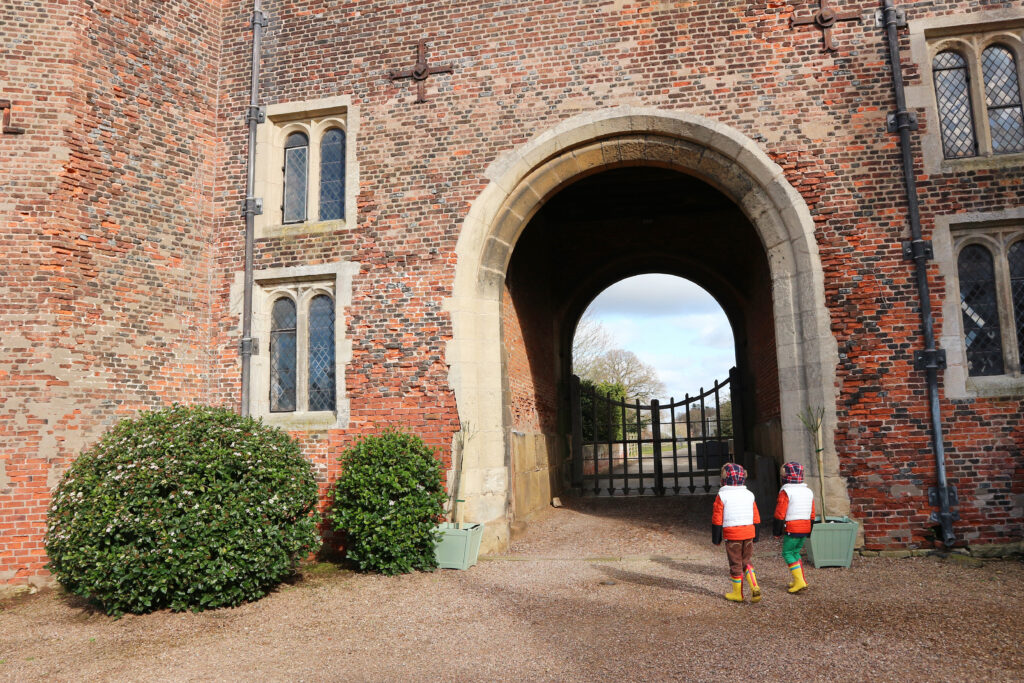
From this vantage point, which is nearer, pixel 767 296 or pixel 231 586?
pixel 231 586

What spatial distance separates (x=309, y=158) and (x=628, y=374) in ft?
92.7

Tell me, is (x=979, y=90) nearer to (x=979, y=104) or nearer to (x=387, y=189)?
(x=979, y=104)

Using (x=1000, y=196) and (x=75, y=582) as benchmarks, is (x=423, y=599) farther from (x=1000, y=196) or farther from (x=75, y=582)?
(x=1000, y=196)

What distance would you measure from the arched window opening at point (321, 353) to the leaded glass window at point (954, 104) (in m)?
7.98

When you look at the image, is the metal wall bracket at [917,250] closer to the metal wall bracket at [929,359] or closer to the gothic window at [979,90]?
the metal wall bracket at [929,359]

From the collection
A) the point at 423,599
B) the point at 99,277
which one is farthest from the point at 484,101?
the point at 423,599

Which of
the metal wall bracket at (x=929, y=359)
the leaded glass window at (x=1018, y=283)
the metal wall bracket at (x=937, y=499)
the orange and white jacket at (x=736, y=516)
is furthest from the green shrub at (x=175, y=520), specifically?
the leaded glass window at (x=1018, y=283)

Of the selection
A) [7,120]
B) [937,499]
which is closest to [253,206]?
[7,120]

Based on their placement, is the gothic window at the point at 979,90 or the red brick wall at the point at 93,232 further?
the gothic window at the point at 979,90

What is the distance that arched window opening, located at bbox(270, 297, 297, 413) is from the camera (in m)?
9.83

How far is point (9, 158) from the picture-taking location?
8.56 metres

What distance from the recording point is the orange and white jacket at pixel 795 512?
21.6 ft

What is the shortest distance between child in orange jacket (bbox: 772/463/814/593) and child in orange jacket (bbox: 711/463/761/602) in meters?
0.27

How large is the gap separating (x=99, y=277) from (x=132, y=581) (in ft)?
12.9
